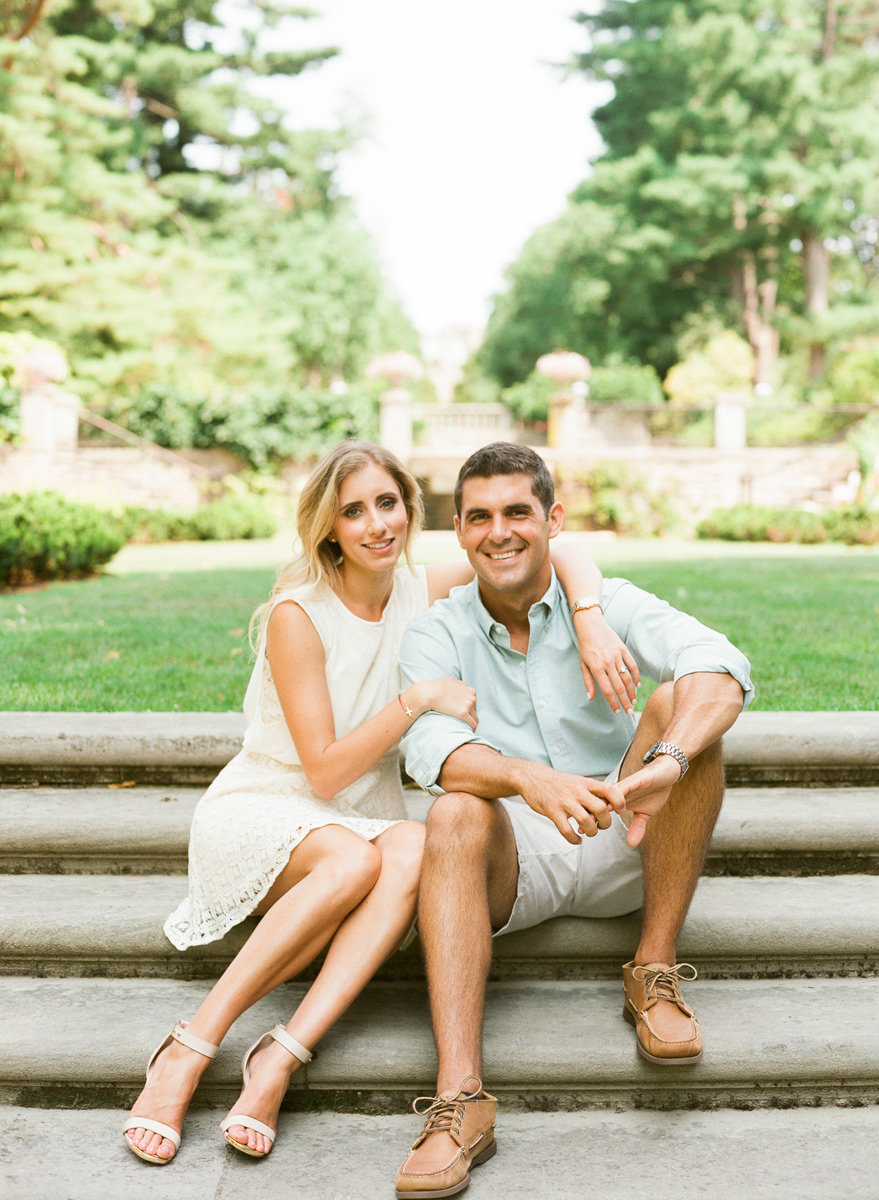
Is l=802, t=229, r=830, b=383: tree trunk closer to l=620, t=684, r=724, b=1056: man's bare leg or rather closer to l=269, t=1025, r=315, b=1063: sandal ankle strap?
l=620, t=684, r=724, b=1056: man's bare leg

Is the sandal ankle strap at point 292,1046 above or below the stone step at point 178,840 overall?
below

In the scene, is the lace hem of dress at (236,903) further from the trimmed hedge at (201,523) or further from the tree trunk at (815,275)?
the tree trunk at (815,275)

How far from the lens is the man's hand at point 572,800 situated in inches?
87.4

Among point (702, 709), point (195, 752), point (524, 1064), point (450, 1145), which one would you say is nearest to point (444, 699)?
point (702, 709)

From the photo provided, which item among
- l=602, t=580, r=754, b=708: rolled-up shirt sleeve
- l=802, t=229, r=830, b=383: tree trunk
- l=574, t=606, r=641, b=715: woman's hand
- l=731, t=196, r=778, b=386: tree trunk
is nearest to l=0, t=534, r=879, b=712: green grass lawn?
l=602, t=580, r=754, b=708: rolled-up shirt sleeve

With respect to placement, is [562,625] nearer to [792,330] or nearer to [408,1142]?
[408,1142]

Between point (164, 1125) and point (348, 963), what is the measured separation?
0.47 meters

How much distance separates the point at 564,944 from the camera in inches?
103

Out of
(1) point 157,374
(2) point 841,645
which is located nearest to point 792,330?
(1) point 157,374

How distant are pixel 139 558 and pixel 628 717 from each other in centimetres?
967

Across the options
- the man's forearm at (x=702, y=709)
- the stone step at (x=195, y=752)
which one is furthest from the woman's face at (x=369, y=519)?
the stone step at (x=195, y=752)

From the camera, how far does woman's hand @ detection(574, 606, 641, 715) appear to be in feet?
8.06

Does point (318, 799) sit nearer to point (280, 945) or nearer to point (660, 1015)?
point (280, 945)

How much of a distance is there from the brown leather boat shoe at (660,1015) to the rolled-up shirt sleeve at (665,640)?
0.64 metres
